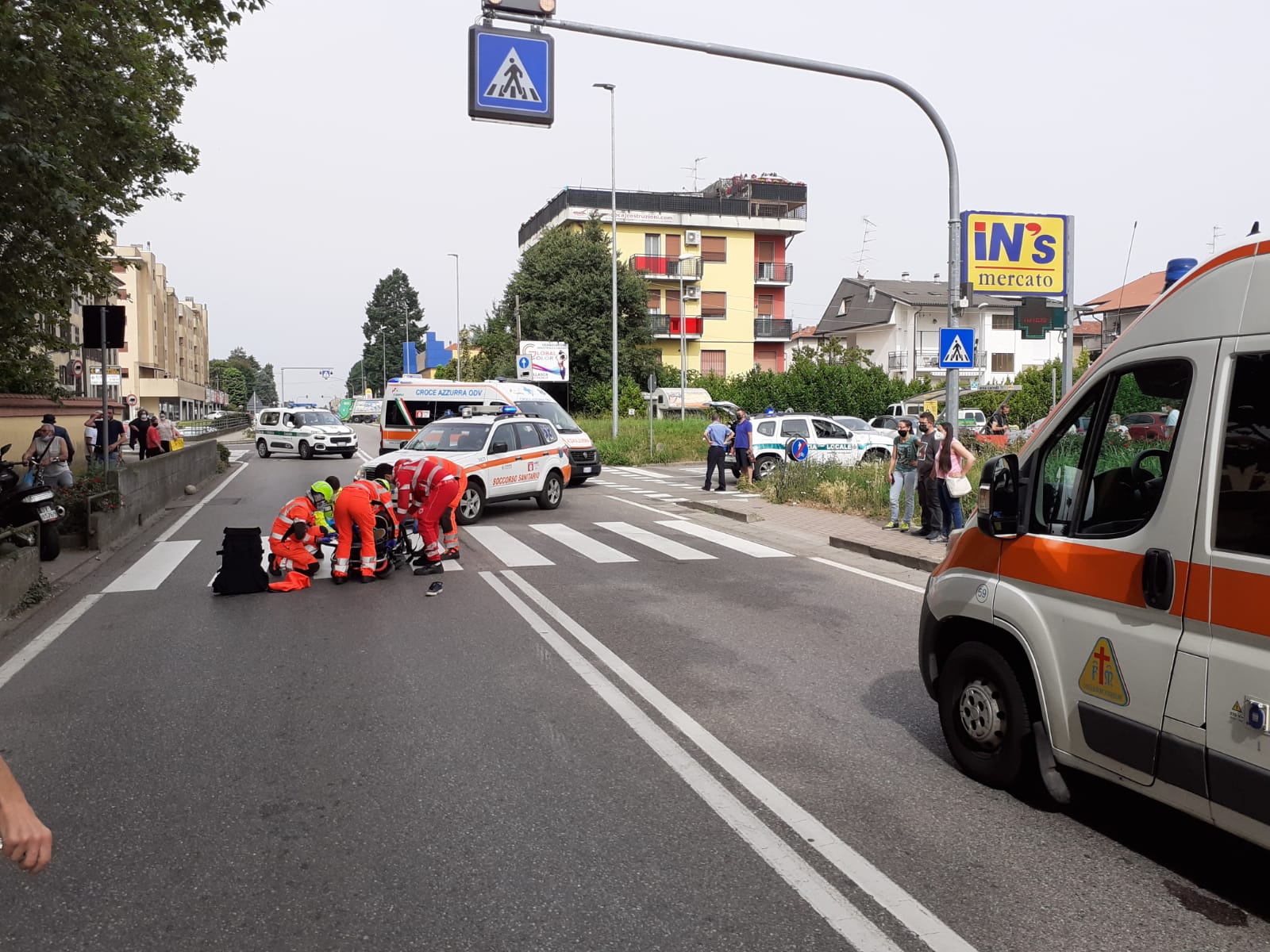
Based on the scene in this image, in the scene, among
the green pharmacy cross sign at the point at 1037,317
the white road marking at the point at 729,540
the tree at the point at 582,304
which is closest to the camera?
the white road marking at the point at 729,540

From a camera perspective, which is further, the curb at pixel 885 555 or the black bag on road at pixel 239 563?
the curb at pixel 885 555

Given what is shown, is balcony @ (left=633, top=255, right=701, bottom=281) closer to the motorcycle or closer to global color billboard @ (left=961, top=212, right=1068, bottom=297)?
global color billboard @ (left=961, top=212, right=1068, bottom=297)

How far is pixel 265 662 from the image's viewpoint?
7.04 meters

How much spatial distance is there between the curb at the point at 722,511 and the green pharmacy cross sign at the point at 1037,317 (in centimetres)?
527

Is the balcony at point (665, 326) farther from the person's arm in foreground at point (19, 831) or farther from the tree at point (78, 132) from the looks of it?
the person's arm in foreground at point (19, 831)

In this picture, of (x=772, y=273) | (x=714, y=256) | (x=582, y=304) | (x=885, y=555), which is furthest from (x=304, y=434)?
(x=772, y=273)

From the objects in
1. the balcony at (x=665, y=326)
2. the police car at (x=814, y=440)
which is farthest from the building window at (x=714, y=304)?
the police car at (x=814, y=440)

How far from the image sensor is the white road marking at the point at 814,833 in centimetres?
333

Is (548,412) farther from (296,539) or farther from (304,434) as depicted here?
(304,434)

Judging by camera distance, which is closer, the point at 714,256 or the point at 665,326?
the point at 665,326

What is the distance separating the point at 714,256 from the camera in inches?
2388

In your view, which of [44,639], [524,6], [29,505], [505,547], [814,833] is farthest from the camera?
[505,547]

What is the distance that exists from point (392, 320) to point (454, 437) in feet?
378

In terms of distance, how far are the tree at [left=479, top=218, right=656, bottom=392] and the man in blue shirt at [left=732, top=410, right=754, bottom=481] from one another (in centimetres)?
2840
